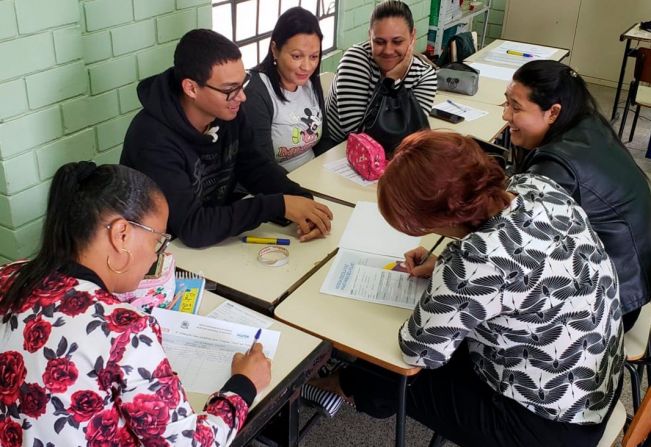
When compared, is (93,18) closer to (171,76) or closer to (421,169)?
(171,76)

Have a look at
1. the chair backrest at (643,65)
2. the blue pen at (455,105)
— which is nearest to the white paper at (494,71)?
the blue pen at (455,105)

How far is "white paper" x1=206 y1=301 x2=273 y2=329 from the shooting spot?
1533mm

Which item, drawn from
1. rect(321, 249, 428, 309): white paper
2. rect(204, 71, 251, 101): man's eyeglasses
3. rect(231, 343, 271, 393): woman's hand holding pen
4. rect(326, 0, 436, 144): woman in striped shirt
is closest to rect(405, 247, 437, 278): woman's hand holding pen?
rect(321, 249, 428, 309): white paper

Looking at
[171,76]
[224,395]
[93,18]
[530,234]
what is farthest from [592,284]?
[93,18]

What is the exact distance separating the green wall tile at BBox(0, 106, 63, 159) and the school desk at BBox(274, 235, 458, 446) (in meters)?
1.15

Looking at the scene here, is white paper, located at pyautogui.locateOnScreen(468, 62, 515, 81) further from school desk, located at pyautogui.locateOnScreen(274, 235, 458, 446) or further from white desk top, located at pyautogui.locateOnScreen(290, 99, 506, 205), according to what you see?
school desk, located at pyautogui.locateOnScreen(274, 235, 458, 446)

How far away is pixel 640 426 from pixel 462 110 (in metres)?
2.04

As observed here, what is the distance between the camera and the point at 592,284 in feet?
4.44

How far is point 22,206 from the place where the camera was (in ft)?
7.32

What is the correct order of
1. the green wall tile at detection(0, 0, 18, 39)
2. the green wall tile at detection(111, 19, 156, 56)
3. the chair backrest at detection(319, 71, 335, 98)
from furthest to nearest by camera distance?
1. the chair backrest at detection(319, 71, 335, 98)
2. the green wall tile at detection(111, 19, 156, 56)
3. the green wall tile at detection(0, 0, 18, 39)

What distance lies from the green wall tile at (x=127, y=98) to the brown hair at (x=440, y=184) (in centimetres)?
153

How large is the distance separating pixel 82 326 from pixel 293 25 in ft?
5.45

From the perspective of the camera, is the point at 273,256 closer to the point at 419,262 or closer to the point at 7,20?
the point at 419,262

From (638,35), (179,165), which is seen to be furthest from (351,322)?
(638,35)
